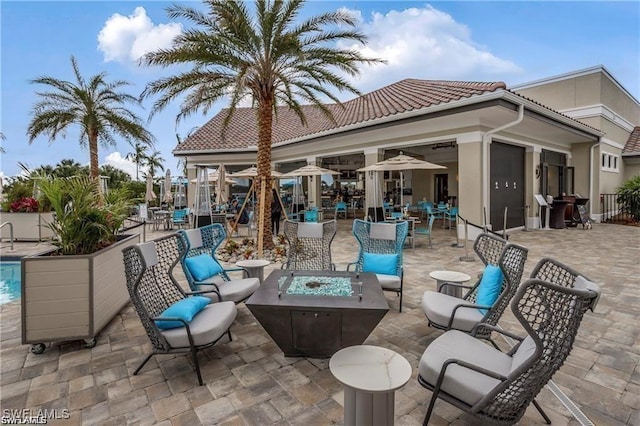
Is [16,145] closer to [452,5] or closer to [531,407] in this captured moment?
[452,5]

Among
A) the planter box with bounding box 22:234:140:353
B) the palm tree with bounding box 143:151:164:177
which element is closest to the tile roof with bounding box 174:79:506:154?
the planter box with bounding box 22:234:140:353

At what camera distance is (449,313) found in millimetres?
3139

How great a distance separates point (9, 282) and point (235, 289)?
598cm

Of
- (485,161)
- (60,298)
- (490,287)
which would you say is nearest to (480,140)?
(485,161)

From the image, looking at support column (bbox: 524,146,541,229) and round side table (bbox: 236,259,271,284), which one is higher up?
support column (bbox: 524,146,541,229)

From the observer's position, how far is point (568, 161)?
14.0 metres

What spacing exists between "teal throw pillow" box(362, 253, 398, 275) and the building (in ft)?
17.4

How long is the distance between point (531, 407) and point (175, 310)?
2.99 meters

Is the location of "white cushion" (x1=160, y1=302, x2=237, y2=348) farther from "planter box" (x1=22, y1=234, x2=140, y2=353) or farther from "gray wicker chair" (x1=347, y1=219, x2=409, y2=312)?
"gray wicker chair" (x1=347, y1=219, x2=409, y2=312)

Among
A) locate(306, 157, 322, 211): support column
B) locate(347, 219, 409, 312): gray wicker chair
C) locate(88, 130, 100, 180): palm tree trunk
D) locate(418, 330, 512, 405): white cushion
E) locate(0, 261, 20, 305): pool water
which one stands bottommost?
locate(0, 261, 20, 305): pool water

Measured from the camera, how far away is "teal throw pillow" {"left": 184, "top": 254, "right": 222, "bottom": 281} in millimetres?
4078

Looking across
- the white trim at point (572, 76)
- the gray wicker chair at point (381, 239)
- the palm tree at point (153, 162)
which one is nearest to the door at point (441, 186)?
the white trim at point (572, 76)

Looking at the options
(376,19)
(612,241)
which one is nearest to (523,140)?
(612,241)

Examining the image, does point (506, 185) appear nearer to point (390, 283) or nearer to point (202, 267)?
point (390, 283)
